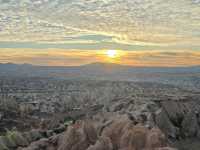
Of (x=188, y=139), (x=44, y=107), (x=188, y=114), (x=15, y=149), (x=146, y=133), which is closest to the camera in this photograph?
(x=146, y=133)

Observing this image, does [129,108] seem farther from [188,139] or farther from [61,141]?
[61,141]

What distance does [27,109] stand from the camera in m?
55.0

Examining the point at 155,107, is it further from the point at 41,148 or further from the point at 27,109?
the point at 27,109

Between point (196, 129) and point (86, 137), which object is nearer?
point (86, 137)

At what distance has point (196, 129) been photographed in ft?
116

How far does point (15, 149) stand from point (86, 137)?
449 cm

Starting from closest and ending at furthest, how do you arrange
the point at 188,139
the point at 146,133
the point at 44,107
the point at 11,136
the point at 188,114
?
the point at 146,133, the point at 11,136, the point at 188,139, the point at 188,114, the point at 44,107

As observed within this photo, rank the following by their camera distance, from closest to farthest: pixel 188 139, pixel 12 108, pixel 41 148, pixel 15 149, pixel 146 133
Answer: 1. pixel 146 133
2. pixel 41 148
3. pixel 15 149
4. pixel 188 139
5. pixel 12 108

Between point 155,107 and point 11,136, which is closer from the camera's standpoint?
point 11,136

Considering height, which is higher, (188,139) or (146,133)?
(146,133)

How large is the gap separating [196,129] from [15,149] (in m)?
17.0

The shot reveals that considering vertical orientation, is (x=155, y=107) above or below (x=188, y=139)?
above

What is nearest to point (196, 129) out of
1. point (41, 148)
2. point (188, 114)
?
point (188, 114)

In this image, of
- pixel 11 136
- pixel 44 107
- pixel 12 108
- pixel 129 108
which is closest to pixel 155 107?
pixel 129 108
